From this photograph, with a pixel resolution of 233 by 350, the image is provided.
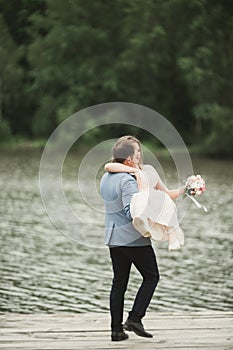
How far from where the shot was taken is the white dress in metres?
5.39

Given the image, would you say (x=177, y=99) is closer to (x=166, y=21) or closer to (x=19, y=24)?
(x=166, y=21)

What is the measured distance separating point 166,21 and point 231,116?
348 inches

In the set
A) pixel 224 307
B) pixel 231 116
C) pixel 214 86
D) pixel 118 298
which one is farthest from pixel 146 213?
pixel 214 86

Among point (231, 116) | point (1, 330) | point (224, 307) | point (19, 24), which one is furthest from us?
point (19, 24)

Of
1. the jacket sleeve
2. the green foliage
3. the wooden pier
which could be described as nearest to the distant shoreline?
the green foliage

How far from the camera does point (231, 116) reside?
1622 inches

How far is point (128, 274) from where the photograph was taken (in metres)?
5.64

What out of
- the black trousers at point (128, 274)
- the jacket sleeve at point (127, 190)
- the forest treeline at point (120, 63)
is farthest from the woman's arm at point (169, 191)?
the forest treeline at point (120, 63)

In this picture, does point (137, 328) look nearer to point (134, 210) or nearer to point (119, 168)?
point (134, 210)

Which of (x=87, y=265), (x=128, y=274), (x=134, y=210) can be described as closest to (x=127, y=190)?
(x=134, y=210)

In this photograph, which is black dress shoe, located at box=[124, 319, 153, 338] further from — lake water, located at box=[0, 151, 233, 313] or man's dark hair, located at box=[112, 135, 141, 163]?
Result: man's dark hair, located at box=[112, 135, 141, 163]

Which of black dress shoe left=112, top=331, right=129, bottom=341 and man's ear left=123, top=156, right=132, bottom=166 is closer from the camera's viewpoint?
man's ear left=123, top=156, right=132, bottom=166

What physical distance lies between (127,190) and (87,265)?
23.4 ft

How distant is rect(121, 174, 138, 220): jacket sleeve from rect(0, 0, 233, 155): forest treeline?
122 feet
